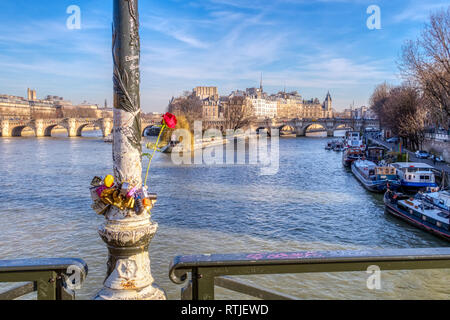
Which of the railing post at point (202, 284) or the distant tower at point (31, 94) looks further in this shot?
the distant tower at point (31, 94)

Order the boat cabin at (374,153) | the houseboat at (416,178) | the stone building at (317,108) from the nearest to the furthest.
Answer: the houseboat at (416,178)
the boat cabin at (374,153)
the stone building at (317,108)

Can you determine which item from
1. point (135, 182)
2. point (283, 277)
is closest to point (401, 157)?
point (283, 277)

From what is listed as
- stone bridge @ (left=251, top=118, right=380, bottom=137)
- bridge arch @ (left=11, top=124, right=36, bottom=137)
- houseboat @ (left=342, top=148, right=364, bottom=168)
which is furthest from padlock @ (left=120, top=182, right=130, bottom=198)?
bridge arch @ (left=11, top=124, right=36, bottom=137)

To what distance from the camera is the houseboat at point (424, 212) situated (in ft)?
41.8

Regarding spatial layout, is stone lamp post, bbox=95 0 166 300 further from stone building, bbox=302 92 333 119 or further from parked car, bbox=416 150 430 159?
stone building, bbox=302 92 333 119

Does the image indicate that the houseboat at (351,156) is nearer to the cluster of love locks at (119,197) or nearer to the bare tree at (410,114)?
the bare tree at (410,114)

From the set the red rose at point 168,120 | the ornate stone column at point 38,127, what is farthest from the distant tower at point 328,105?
the red rose at point 168,120

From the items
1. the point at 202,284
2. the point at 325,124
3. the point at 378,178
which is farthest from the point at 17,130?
the point at 202,284

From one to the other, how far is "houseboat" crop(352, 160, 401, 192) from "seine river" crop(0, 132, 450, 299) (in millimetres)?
591

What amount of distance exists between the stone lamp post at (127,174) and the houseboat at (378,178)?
17.9 metres

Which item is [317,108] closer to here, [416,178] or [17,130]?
[17,130]

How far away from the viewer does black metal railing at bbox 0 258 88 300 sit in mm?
→ 1948
